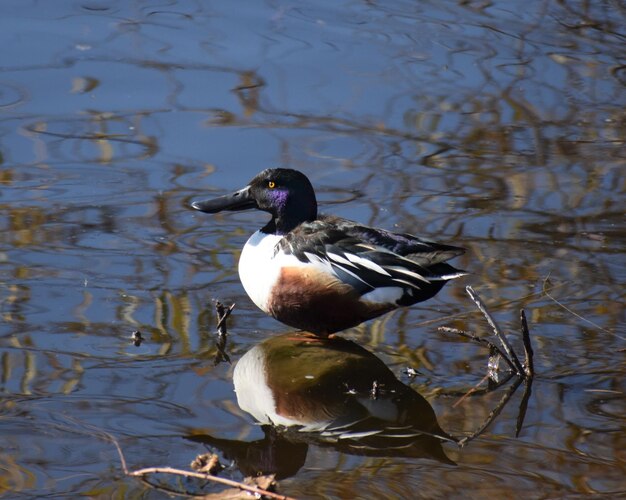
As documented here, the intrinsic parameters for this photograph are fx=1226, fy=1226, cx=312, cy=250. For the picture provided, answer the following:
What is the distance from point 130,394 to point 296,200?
1.29 meters

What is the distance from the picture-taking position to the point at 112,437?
4.24 m

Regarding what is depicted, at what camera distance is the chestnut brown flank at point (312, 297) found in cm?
518

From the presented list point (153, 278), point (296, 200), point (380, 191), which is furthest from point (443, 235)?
point (153, 278)

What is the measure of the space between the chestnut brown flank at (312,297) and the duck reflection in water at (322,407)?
15 cm

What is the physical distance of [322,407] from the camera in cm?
464

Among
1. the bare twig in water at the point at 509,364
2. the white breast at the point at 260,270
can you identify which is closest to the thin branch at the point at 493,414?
the bare twig in water at the point at 509,364

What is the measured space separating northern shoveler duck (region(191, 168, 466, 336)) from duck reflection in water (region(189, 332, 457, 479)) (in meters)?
0.15

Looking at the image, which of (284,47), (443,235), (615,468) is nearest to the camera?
(615,468)

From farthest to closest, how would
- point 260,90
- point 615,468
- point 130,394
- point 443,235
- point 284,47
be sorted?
point 284,47
point 260,90
point 443,235
point 130,394
point 615,468

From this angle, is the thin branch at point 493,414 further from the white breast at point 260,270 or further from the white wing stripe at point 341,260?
the white breast at point 260,270

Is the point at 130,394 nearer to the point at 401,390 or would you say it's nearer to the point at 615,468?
the point at 401,390

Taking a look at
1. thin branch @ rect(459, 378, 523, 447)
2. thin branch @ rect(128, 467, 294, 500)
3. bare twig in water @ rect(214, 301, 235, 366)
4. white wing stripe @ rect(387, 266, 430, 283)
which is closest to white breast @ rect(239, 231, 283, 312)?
bare twig in water @ rect(214, 301, 235, 366)

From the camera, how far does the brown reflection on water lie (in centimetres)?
434

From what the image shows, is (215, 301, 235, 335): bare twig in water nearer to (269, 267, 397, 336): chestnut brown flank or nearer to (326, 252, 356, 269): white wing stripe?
(269, 267, 397, 336): chestnut brown flank
